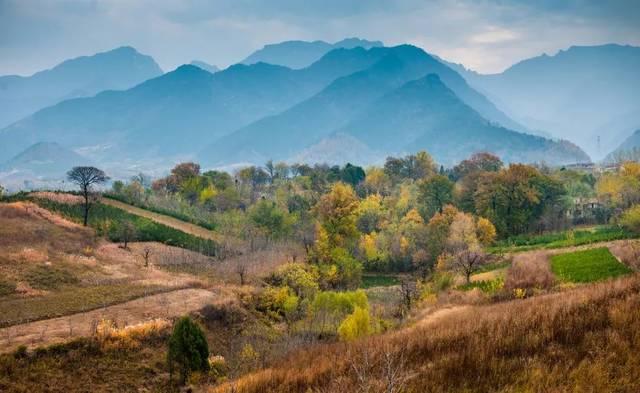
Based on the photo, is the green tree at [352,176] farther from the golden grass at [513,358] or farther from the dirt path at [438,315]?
the golden grass at [513,358]

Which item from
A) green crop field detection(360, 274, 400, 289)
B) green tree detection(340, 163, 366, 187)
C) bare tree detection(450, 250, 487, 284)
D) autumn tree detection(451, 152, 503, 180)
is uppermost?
autumn tree detection(451, 152, 503, 180)

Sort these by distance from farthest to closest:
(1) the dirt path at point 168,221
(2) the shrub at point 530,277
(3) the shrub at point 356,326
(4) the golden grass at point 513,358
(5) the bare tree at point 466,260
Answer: (1) the dirt path at point 168,221
(5) the bare tree at point 466,260
(2) the shrub at point 530,277
(3) the shrub at point 356,326
(4) the golden grass at point 513,358

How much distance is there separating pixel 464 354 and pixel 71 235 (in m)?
54.8

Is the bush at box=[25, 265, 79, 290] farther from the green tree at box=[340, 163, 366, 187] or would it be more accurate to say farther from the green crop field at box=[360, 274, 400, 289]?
the green tree at box=[340, 163, 366, 187]

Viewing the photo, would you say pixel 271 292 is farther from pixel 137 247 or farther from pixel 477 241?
pixel 477 241

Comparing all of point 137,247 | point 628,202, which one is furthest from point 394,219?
point 137,247

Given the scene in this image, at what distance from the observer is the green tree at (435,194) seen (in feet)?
273

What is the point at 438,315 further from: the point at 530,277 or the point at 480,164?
the point at 480,164

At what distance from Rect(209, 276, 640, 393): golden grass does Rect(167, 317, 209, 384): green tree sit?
13.6 meters

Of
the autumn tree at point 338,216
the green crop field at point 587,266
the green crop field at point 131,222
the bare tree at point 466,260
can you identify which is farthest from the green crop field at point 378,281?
the green crop field at point 587,266

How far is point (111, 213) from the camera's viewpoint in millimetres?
70562

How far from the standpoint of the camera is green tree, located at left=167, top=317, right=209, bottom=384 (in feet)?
79.9

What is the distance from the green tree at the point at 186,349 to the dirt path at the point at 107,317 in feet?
19.7

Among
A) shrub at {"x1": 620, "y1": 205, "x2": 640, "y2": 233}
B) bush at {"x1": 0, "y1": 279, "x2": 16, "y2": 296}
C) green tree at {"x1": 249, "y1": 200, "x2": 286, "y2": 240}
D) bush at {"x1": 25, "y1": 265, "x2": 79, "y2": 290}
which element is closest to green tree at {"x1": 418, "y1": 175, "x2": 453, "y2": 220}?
green tree at {"x1": 249, "y1": 200, "x2": 286, "y2": 240}
